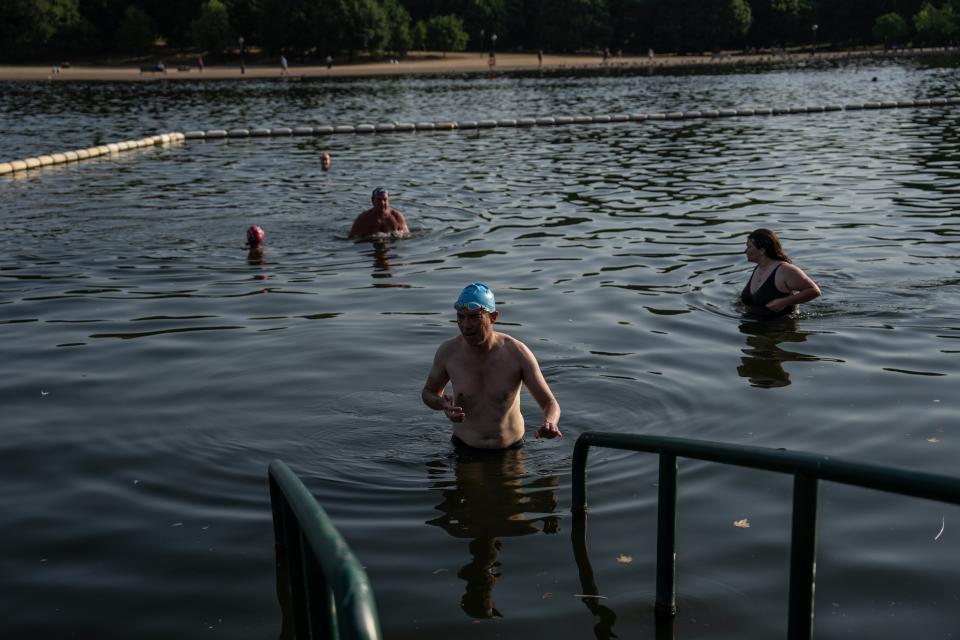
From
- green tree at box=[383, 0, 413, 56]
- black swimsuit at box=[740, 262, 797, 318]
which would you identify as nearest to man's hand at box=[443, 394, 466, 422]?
black swimsuit at box=[740, 262, 797, 318]

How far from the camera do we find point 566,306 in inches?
501

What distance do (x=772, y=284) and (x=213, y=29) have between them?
101 m

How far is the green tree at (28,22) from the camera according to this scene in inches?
3974

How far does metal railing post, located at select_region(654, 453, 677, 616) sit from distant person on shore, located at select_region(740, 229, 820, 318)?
6.61m

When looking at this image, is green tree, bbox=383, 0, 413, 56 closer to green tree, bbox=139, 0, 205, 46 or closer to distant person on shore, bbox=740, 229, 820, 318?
green tree, bbox=139, 0, 205, 46

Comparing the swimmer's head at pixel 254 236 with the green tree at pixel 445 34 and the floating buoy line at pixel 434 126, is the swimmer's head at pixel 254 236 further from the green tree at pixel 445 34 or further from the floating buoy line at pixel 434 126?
the green tree at pixel 445 34

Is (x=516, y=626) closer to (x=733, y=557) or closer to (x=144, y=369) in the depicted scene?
(x=733, y=557)

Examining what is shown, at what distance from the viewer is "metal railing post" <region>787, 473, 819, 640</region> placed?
12.9ft

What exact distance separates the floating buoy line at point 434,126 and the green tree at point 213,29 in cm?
7240

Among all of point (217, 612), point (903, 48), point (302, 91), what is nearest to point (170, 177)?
point (217, 612)

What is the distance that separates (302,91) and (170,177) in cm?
4114

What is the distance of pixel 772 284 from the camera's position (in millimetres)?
11828

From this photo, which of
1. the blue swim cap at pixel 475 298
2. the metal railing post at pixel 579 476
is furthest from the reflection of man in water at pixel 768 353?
the metal railing post at pixel 579 476

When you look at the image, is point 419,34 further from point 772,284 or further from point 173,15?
point 772,284
